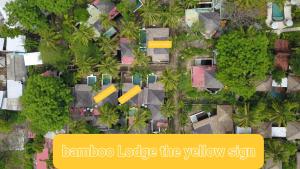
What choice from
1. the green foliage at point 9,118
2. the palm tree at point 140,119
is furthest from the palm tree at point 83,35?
the green foliage at point 9,118

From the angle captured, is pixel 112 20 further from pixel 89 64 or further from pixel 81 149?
pixel 81 149

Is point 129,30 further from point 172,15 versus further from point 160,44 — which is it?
point 172,15

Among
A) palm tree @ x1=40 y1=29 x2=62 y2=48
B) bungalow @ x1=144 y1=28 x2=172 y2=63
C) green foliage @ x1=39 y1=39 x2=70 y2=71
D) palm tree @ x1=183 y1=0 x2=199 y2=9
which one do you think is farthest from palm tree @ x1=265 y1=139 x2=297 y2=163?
palm tree @ x1=40 y1=29 x2=62 y2=48

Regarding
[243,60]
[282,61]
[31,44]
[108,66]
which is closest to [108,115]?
[108,66]

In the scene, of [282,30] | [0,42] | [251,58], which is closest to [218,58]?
[251,58]

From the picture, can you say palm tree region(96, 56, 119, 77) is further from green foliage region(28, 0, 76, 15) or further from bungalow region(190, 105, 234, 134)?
bungalow region(190, 105, 234, 134)

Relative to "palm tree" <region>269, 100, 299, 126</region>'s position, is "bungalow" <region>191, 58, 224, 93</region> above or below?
above
